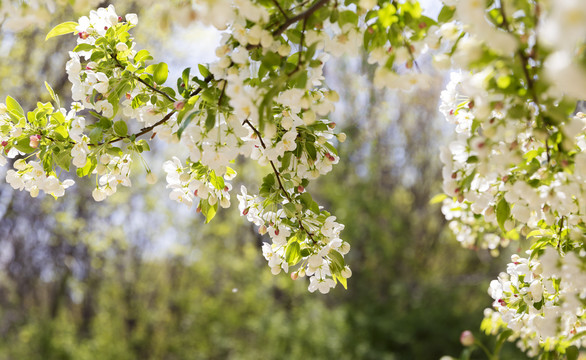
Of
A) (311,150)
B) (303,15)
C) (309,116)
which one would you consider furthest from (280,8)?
(311,150)

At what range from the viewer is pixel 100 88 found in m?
1.17

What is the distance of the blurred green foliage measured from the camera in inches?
214

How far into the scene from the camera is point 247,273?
6.46 m

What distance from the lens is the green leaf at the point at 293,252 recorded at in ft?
4.03

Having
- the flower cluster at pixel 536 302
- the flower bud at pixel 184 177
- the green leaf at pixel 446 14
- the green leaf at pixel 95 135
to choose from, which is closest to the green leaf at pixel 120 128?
the green leaf at pixel 95 135

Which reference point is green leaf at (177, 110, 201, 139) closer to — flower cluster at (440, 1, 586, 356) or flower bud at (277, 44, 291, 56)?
flower bud at (277, 44, 291, 56)

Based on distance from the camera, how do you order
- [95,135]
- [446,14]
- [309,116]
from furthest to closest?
[95,135] → [309,116] → [446,14]

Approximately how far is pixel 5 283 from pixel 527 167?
25.0 ft

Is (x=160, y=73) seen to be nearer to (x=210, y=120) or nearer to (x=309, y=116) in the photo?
(x=210, y=120)

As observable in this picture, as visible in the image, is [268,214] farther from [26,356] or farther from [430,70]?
[26,356]

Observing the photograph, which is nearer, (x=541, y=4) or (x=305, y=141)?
(x=541, y=4)

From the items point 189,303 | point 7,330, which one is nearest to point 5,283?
point 7,330

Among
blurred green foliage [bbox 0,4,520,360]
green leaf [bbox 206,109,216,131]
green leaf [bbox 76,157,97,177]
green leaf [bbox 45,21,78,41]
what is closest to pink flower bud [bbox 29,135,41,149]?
green leaf [bbox 76,157,97,177]

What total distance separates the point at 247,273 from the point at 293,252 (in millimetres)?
5378
